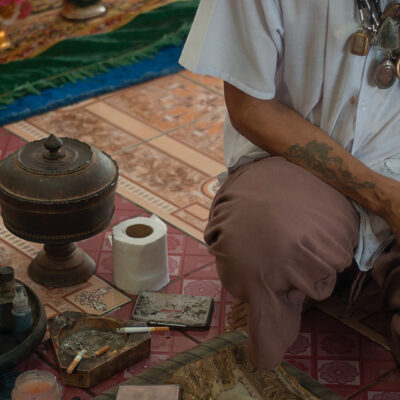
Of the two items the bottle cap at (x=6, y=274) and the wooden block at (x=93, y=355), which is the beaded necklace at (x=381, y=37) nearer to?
the wooden block at (x=93, y=355)

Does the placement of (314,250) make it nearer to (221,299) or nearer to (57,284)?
(221,299)

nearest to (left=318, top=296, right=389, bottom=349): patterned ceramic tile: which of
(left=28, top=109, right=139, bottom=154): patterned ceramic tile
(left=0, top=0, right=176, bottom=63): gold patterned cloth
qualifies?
(left=28, top=109, right=139, bottom=154): patterned ceramic tile

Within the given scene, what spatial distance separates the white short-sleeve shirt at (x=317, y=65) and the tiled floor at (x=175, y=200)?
12.7 inches

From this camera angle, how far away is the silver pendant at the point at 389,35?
1.91 m

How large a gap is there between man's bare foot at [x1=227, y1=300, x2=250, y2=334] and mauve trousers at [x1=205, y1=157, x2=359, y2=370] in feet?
0.99

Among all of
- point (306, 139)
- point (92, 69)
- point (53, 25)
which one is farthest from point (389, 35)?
point (53, 25)

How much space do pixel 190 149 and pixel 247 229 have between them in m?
1.46

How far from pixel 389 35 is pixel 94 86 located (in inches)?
77.4

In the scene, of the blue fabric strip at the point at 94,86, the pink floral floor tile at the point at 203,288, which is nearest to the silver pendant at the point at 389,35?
the pink floral floor tile at the point at 203,288

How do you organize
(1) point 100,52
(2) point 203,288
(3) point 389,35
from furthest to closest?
(1) point 100,52 < (2) point 203,288 < (3) point 389,35

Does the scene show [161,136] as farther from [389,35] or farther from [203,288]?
[389,35]

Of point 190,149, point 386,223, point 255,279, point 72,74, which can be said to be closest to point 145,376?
point 255,279

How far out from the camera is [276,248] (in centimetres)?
177

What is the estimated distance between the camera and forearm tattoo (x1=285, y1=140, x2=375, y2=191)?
194cm
